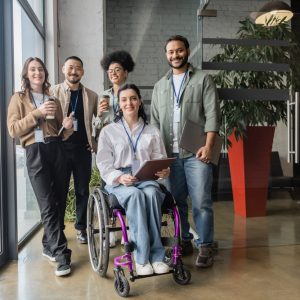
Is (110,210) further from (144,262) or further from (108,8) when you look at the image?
(108,8)

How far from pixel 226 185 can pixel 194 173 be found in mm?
927

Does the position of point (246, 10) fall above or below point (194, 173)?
above

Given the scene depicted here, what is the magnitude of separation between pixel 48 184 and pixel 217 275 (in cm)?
121

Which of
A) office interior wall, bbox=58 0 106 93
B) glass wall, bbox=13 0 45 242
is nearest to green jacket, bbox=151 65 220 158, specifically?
glass wall, bbox=13 0 45 242

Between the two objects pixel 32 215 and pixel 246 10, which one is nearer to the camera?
pixel 246 10

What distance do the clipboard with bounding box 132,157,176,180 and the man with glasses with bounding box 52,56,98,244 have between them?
0.82m

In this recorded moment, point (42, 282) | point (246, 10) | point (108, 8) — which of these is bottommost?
point (42, 282)

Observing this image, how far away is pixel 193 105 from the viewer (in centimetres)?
251

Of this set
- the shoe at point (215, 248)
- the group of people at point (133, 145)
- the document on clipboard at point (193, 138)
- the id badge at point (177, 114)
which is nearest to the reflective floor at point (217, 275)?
the shoe at point (215, 248)

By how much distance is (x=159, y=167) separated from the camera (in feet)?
7.07

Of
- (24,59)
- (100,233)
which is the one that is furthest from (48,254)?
(24,59)

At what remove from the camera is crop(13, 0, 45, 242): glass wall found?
303cm

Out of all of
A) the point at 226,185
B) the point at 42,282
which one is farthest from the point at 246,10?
the point at 42,282

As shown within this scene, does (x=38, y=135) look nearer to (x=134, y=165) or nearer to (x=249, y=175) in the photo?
(x=134, y=165)
